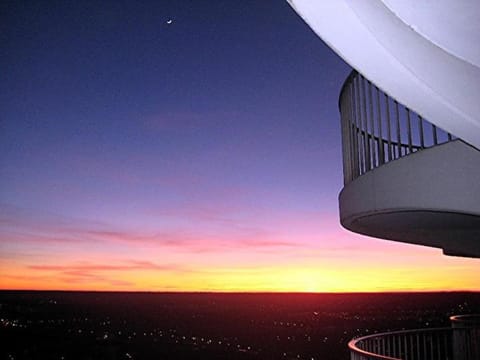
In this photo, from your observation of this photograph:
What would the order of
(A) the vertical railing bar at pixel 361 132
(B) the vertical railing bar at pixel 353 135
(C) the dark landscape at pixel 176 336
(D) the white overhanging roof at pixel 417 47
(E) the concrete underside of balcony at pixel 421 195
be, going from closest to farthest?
(D) the white overhanging roof at pixel 417 47
(E) the concrete underside of balcony at pixel 421 195
(A) the vertical railing bar at pixel 361 132
(B) the vertical railing bar at pixel 353 135
(C) the dark landscape at pixel 176 336

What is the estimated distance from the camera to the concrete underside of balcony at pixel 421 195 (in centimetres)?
450

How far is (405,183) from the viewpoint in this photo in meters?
5.19

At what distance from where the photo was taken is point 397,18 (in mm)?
2465

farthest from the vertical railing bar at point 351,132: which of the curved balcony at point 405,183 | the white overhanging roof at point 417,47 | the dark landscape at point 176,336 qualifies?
the dark landscape at point 176,336

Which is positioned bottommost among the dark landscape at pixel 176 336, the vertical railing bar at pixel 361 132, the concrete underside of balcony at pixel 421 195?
the dark landscape at pixel 176 336

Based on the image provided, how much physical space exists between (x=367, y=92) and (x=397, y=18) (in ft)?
13.8

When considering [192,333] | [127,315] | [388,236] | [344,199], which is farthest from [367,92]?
[127,315]

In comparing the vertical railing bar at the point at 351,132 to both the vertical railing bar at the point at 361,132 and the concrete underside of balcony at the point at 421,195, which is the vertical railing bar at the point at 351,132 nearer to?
the vertical railing bar at the point at 361,132

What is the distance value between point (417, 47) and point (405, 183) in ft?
9.25

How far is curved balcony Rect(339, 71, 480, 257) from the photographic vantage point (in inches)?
180

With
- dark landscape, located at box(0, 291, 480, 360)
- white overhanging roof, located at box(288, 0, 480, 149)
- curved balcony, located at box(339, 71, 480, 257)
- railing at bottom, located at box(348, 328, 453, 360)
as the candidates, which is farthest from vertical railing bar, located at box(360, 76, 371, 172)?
dark landscape, located at box(0, 291, 480, 360)

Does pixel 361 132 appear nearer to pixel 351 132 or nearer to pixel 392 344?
pixel 351 132

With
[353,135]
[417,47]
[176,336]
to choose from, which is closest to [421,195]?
[353,135]

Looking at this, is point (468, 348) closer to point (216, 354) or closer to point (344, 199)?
point (344, 199)
